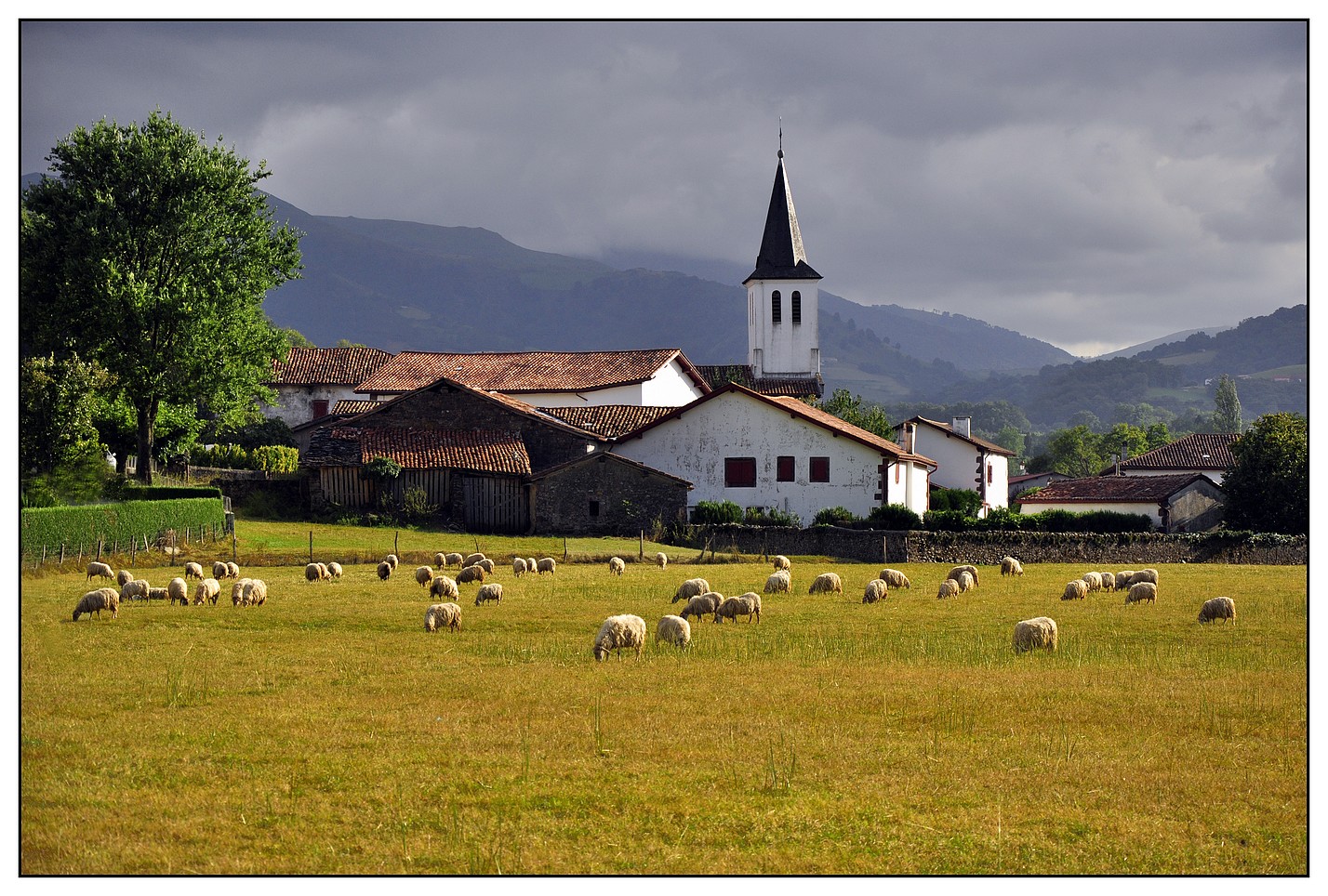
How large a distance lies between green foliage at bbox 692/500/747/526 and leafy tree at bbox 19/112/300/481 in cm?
1887

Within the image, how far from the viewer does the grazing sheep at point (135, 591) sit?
81.2 ft

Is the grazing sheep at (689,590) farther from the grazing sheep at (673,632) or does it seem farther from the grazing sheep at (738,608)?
the grazing sheep at (673,632)

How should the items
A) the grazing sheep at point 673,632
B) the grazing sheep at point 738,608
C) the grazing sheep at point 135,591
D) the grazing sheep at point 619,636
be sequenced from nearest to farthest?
the grazing sheep at point 619,636, the grazing sheep at point 673,632, the grazing sheep at point 738,608, the grazing sheep at point 135,591

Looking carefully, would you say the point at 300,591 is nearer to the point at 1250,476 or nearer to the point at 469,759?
the point at 469,759

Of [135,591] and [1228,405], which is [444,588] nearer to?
[135,591]

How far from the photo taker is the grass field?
8.10 meters

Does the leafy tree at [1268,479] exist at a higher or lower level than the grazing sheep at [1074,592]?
higher

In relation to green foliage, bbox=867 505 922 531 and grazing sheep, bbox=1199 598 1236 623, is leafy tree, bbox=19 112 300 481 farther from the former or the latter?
grazing sheep, bbox=1199 598 1236 623

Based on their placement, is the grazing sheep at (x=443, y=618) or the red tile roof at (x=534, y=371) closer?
the grazing sheep at (x=443, y=618)

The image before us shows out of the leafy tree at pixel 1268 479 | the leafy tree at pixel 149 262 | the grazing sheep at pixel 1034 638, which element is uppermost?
the leafy tree at pixel 149 262

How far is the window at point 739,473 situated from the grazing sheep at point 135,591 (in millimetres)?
31628

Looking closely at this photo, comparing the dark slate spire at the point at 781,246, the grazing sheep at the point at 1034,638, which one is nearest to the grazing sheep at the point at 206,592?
the grazing sheep at the point at 1034,638

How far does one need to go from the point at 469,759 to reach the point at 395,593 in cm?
1685

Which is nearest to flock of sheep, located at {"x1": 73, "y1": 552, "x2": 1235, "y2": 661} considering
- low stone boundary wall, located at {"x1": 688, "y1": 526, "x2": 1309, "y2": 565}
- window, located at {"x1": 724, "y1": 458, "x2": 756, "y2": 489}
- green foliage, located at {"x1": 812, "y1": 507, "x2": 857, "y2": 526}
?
low stone boundary wall, located at {"x1": 688, "y1": 526, "x2": 1309, "y2": 565}
